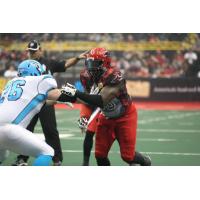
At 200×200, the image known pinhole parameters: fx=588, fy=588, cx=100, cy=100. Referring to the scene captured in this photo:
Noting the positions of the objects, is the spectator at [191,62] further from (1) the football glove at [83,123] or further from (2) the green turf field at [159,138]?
(1) the football glove at [83,123]

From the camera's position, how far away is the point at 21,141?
5.89 metres

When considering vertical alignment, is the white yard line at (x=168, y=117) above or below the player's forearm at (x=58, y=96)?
below

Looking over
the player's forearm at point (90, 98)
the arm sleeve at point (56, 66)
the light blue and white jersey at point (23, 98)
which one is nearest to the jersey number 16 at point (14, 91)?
the light blue and white jersey at point (23, 98)

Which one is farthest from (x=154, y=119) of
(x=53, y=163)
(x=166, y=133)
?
(x=53, y=163)

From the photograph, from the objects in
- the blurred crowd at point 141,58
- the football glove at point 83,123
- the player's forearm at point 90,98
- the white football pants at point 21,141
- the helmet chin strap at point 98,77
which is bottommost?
the blurred crowd at point 141,58

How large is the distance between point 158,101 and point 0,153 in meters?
13.3

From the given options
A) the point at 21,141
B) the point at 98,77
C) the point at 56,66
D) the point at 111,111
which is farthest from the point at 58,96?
the point at 56,66

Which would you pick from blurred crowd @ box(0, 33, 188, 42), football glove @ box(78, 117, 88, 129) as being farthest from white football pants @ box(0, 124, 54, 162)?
blurred crowd @ box(0, 33, 188, 42)

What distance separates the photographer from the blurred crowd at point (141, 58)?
20.5 meters

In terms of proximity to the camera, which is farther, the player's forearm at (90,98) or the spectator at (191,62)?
the spectator at (191,62)

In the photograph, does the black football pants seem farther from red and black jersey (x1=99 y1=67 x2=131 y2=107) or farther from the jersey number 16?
the jersey number 16

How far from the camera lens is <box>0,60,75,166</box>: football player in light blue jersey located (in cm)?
592

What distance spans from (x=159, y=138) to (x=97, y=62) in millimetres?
4568

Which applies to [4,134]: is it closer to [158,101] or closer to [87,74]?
[87,74]
